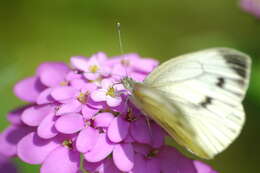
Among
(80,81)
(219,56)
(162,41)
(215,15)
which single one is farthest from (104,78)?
(215,15)

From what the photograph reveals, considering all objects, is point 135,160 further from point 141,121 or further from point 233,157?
point 233,157

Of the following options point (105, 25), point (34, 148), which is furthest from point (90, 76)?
point (105, 25)

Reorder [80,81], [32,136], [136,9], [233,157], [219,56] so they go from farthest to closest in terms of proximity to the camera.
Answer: [136,9] < [233,157] < [80,81] < [32,136] < [219,56]

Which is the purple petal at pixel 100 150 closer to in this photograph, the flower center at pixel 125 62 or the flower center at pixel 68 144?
the flower center at pixel 68 144

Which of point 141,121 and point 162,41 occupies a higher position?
point 141,121

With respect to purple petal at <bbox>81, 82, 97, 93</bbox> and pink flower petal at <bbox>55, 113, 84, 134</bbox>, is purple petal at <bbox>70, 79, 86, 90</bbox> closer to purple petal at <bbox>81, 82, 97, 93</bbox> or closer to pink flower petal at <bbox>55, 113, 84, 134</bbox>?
purple petal at <bbox>81, 82, 97, 93</bbox>
